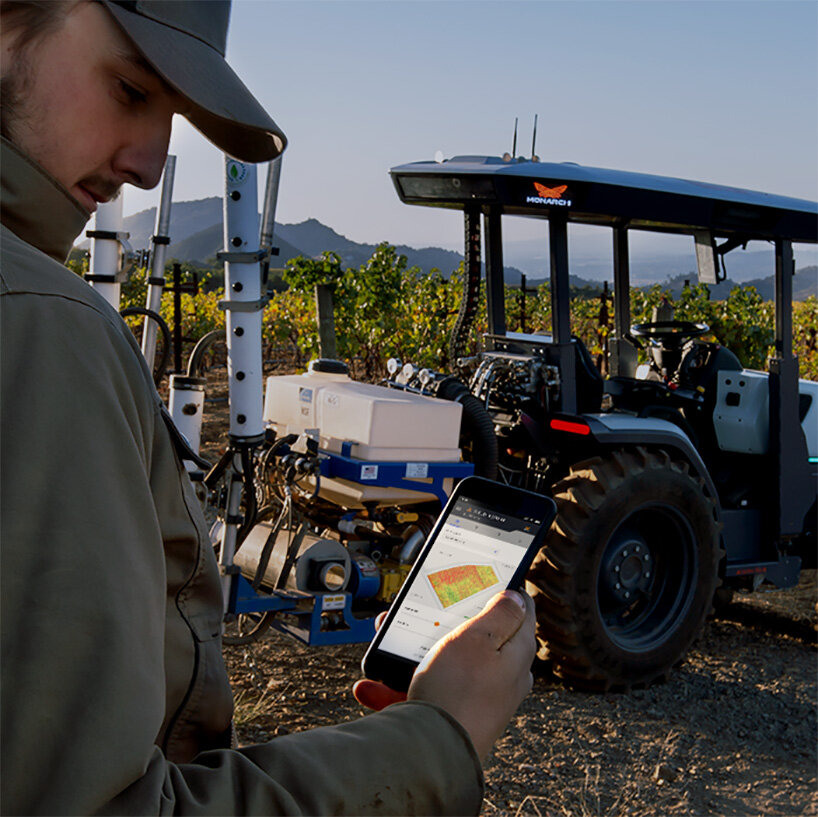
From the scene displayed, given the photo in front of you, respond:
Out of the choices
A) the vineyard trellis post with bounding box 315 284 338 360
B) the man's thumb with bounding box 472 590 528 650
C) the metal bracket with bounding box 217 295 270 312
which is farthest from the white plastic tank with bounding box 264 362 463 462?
the vineyard trellis post with bounding box 315 284 338 360

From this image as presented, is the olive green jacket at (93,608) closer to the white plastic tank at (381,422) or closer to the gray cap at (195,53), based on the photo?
the gray cap at (195,53)

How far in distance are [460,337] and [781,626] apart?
2.67m

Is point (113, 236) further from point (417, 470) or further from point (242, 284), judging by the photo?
point (417, 470)

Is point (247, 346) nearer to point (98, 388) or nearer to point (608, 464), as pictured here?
point (608, 464)

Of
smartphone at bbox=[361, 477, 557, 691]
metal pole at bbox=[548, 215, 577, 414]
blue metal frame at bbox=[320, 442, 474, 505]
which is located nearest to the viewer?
smartphone at bbox=[361, 477, 557, 691]

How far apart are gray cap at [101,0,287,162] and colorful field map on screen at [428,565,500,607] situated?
31.7 inches

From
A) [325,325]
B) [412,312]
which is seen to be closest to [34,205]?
[325,325]

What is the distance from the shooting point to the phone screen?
1446 mm

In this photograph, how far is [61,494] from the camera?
651 mm

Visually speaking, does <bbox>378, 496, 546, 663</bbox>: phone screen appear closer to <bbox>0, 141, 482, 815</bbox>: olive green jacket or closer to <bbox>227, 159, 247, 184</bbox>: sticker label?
<bbox>0, 141, 482, 815</bbox>: olive green jacket

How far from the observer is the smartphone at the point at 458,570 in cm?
142

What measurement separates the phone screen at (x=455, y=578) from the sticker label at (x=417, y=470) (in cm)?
256

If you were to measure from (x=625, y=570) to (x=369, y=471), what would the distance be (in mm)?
1416

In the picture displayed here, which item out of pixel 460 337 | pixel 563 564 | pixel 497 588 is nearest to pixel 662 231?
pixel 460 337
